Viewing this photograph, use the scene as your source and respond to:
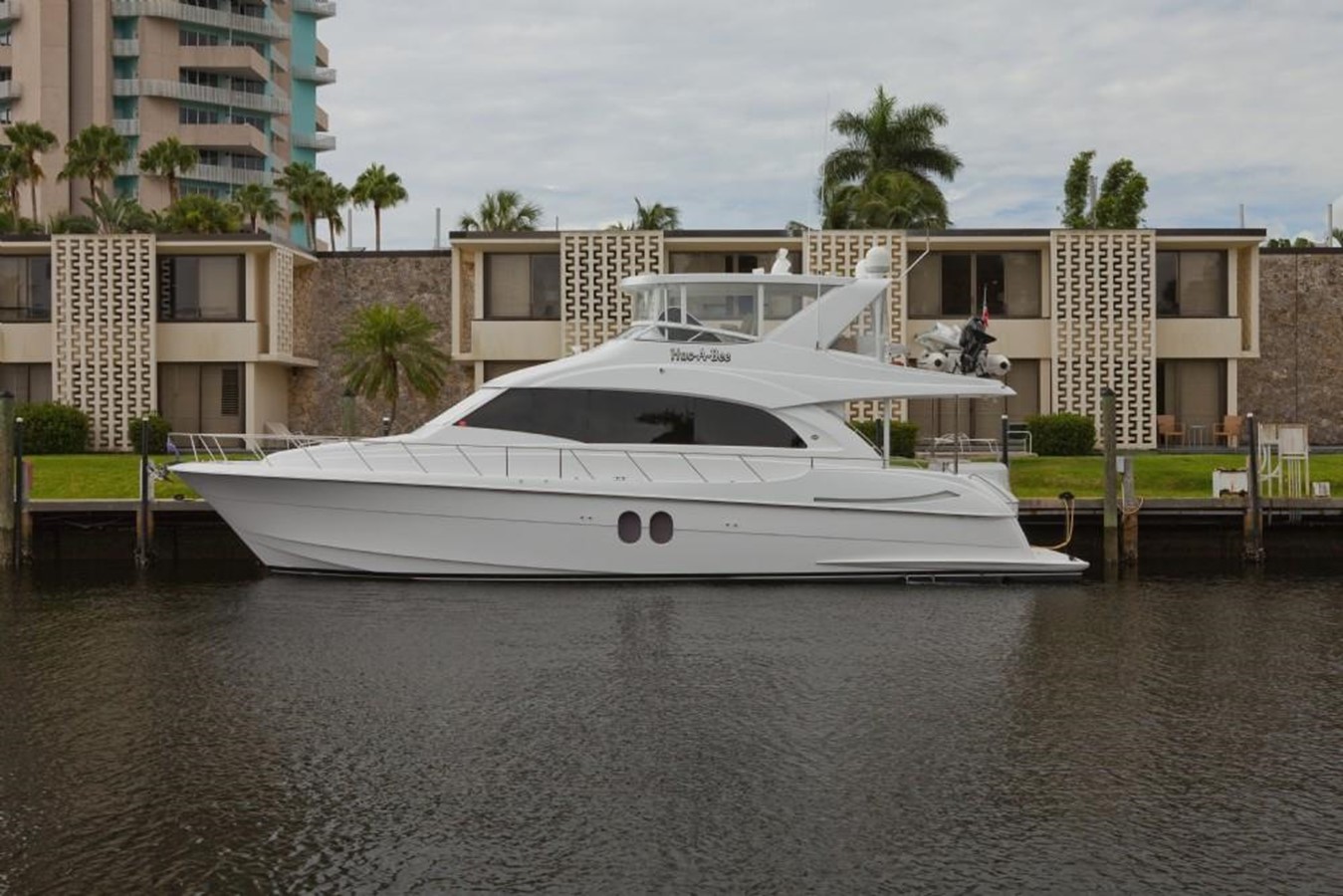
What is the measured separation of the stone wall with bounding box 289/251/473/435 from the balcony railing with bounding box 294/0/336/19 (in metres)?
56.4

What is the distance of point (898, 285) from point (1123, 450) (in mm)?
6763

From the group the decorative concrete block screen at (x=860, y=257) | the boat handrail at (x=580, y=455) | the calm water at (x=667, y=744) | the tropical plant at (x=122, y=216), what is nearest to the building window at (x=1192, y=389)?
the decorative concrete block screen at (x=860, y=257)

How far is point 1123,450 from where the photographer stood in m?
33.7

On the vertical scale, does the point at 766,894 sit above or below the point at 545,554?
below

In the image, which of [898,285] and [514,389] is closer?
[514,389]

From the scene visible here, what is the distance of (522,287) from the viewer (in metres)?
35.8

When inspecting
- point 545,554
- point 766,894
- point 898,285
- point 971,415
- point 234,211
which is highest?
point 234,211

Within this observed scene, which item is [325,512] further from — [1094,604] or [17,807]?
[1094,604]

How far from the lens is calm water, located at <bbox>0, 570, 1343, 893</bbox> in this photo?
946 cm

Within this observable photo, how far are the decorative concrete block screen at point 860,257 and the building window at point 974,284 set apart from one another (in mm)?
872

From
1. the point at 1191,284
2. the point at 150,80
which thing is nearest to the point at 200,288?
the point at 1191,284

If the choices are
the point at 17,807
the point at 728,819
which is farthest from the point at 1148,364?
the point at 17,807

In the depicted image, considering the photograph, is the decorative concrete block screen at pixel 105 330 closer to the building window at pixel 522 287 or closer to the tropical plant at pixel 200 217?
the building window at pixel 522 287

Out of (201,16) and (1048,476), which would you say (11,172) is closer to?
(201,16)
